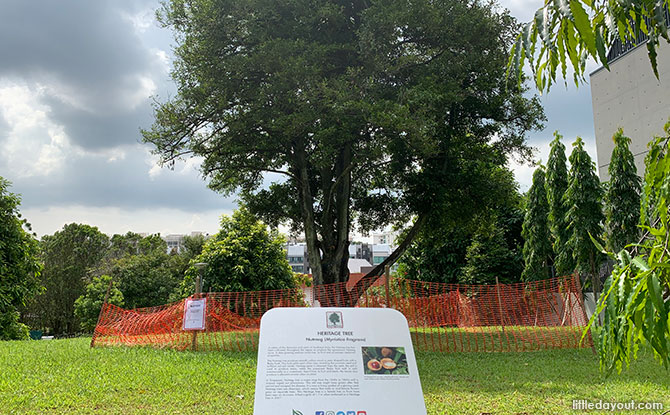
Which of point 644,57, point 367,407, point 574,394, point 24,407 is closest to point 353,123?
point 574,394

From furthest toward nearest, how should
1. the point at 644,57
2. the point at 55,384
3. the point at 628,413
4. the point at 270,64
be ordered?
the point at 644,57, the point at 270,64, the point at 55,384, the point at 628,413

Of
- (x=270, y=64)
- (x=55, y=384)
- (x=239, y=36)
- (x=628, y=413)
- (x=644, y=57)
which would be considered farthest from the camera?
(x=644, y=57)

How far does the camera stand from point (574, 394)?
7.21 meters

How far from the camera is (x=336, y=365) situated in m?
3.62

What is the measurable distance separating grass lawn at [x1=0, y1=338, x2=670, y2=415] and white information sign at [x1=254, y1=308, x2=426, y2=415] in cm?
297

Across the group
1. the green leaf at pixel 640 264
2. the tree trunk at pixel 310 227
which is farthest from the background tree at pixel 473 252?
the green leaf at pixel 640 264

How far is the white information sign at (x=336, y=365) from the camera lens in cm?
340

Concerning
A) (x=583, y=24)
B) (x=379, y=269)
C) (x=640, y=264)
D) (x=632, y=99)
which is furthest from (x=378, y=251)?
(x=583, y=24)

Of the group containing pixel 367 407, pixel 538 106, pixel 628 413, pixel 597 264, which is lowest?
pixel 628 413

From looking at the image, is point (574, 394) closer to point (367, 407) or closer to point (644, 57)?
point (367, 407)

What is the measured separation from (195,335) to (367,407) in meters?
9.45

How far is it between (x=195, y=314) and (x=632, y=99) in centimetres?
1800

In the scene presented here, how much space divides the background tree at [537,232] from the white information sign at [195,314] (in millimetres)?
14684

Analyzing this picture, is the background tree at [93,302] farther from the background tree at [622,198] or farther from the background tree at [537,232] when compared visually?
the background tree at [622,198]
